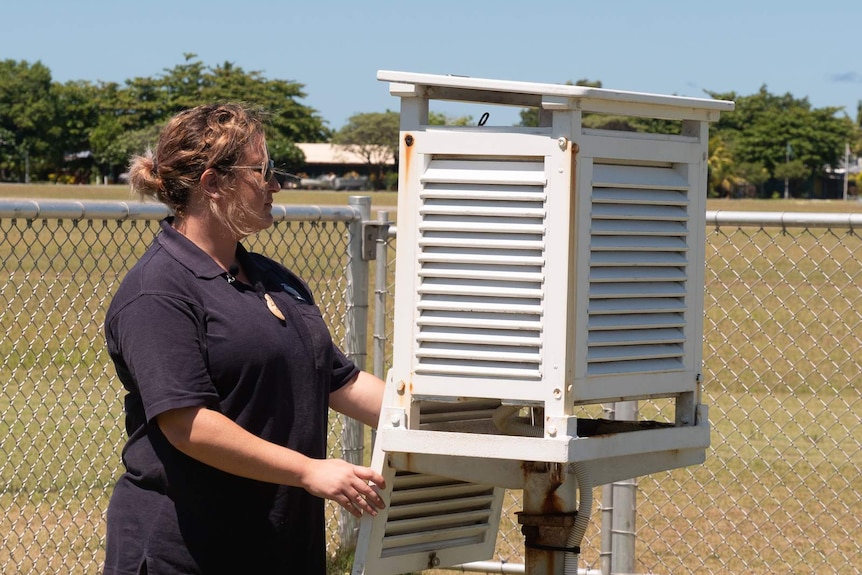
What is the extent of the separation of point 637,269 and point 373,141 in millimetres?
110231

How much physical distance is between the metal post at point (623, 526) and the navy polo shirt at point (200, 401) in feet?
7.10

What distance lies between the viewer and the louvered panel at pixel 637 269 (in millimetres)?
2555

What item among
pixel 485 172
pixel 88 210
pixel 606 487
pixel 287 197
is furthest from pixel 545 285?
pixel 287 197

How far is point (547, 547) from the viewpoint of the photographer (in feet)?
9.29

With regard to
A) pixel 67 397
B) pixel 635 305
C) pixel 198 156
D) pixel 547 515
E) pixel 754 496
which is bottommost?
pixel 754 496

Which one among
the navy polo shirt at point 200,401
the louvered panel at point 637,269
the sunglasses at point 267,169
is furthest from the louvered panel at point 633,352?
the sunglasses at point 267,169

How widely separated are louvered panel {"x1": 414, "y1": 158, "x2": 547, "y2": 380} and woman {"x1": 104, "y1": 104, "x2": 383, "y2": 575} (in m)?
0.33

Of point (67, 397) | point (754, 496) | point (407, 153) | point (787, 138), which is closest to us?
point (407, 153)

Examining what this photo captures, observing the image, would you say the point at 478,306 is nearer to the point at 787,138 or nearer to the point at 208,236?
the point at 208,236

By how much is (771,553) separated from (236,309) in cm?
400

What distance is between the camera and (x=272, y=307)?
8.91 ft

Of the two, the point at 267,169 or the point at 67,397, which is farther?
the point at 67,397

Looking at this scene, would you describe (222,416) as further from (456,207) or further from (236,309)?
(456,207)

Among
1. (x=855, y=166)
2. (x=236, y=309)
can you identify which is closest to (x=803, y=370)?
(x=236, y=309)
